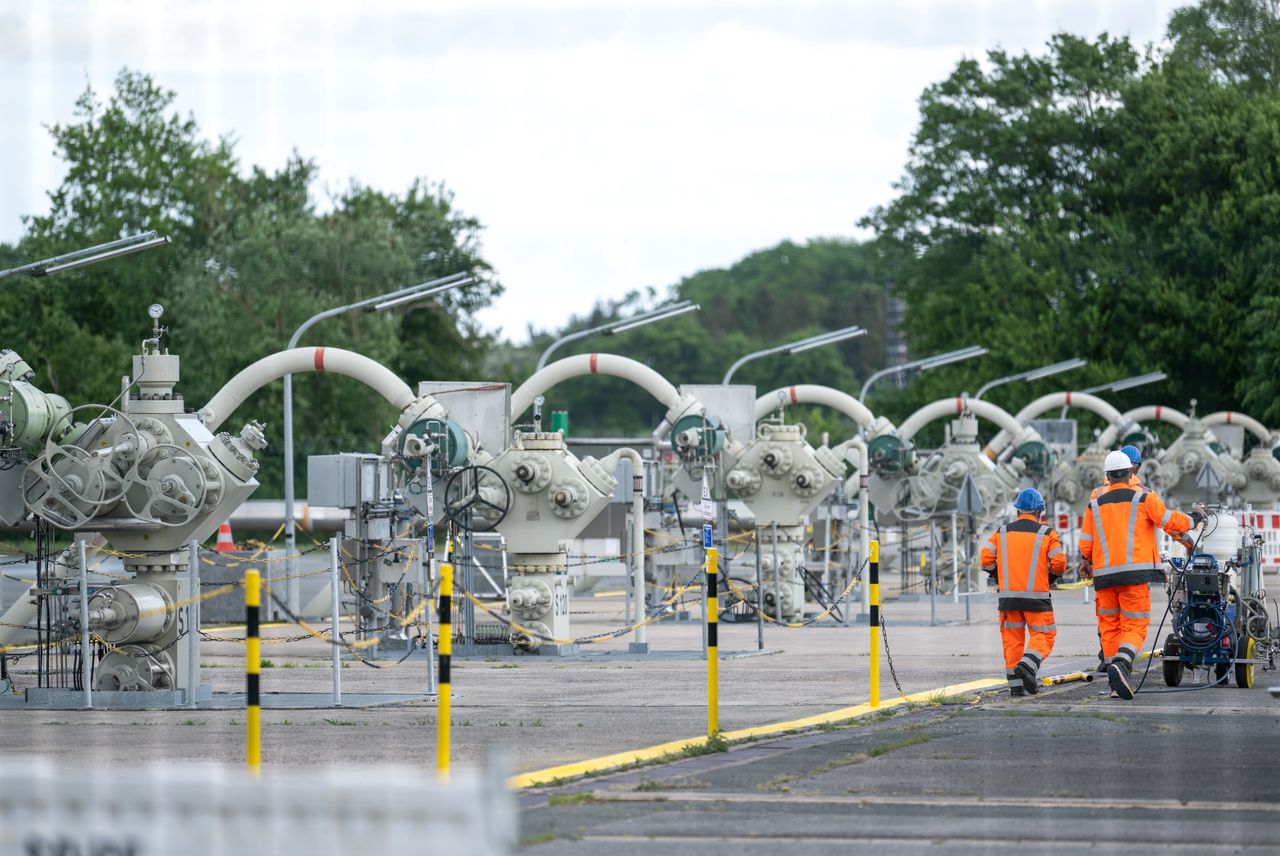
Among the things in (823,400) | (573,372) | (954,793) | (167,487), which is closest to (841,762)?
(954,793)

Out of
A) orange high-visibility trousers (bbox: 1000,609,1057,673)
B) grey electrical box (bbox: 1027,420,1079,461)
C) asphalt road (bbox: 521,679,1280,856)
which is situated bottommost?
asphalt road (bbox: 521,679,1280,856)

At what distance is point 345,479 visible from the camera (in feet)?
86.1

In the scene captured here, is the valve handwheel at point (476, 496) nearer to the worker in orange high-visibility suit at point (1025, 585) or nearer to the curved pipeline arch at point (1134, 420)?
the worker in orange high-visibility suit at point (1025, 585)

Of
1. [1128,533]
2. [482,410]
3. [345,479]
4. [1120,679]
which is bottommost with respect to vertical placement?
[1120,679]

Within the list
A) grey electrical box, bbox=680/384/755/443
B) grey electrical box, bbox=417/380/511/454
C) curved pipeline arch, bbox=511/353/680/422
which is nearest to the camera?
grey electrical box, bbox=417/380/511/454

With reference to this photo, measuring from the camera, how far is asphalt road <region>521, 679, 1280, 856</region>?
10.4 metres

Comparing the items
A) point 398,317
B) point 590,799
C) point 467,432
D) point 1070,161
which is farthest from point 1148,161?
point 590,799

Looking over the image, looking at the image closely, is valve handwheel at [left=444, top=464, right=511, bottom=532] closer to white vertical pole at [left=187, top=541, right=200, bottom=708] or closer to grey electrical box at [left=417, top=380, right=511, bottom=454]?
grey electrical box at [left=417, top=380, right=511, bottom=454]

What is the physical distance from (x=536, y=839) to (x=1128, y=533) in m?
9.41

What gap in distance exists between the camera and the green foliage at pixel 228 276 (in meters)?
68.9

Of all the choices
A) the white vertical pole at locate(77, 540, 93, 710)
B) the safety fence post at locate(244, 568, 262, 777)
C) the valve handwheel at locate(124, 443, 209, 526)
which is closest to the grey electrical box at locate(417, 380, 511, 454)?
the valve handwheel at locate(124, 443, 209, 526)

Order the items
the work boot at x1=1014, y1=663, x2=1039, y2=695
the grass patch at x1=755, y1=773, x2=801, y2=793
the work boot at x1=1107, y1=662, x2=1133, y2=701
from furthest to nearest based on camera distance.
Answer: the work boot at x1=1014, y1=663, x2=1039, y2=695
the work boot at x1=1107, y1=662, x2=1133, y2=701
the grass patch at x1=755, y1=773, x2=801, y2=793

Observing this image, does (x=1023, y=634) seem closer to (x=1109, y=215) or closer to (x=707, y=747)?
(x=707, y=747)

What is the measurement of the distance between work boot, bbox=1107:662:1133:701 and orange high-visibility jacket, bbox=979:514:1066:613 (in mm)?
899
